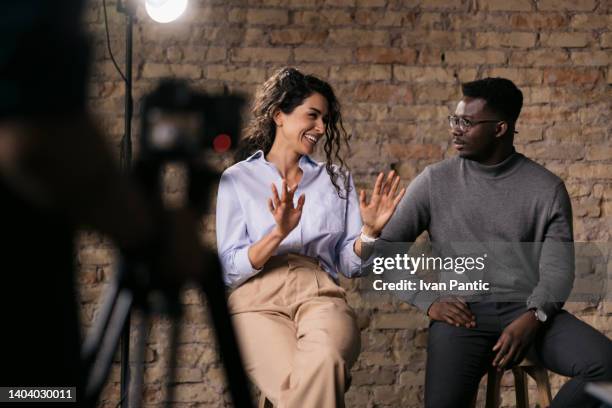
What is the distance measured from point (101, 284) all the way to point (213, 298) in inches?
104

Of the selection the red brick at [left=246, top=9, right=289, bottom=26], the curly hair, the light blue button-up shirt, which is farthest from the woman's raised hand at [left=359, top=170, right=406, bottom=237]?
A: the red brick at [left=246, top=9, right=289, bottom=26]

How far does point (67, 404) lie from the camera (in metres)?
0.89

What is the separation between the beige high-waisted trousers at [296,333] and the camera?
2.34 m

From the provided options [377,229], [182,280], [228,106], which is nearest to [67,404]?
[182,280]

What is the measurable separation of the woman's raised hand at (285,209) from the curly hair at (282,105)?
1.49ft

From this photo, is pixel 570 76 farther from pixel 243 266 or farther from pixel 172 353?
pixel 172 353

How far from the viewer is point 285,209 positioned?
2.39 meters

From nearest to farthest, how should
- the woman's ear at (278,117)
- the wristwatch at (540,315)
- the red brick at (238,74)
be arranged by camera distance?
the wristwatch at (540,315)
the woman's ear at (278,117)
the red brick at (238,74)

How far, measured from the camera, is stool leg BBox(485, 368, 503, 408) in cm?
266

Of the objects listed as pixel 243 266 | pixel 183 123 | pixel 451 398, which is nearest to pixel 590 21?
pixel 451 398

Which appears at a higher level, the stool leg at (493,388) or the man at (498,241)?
the man at (498,241)

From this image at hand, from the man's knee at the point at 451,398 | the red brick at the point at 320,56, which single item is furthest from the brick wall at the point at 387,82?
the man's knee at the point at 451,398

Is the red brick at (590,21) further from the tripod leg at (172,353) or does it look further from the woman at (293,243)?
the tripod leg at (172,353)

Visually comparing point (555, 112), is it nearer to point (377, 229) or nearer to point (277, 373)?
point (377, 229)
